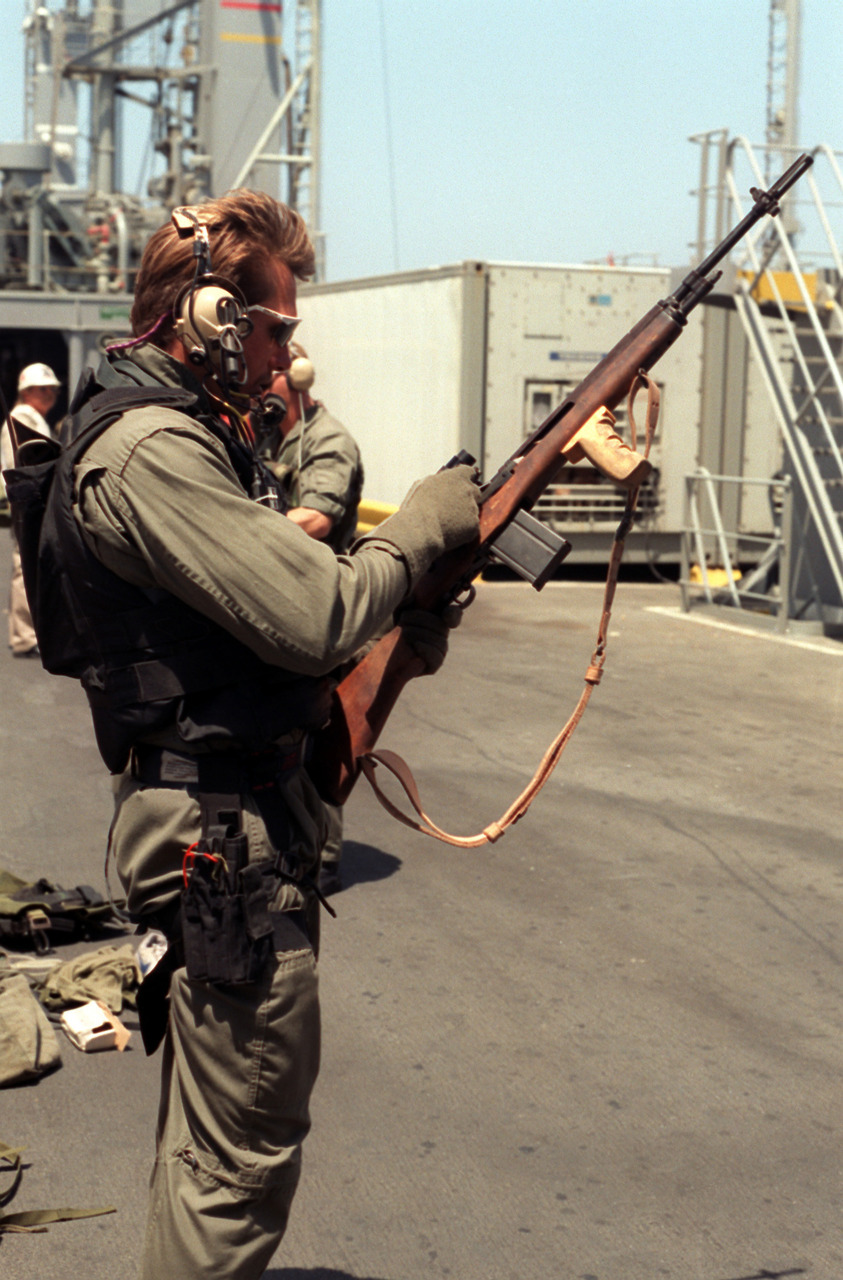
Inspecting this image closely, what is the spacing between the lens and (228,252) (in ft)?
8.11

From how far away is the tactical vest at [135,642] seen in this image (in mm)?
2307

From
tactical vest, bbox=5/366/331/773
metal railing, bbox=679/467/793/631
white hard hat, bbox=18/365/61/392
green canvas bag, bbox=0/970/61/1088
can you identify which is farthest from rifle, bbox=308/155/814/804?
metal railing, bbox=679/467/793/631

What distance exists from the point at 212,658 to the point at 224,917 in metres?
0.42

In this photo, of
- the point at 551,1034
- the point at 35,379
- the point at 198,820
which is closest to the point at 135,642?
the point at 198,820

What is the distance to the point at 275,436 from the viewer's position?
6.01 m

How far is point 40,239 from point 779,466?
18122mm

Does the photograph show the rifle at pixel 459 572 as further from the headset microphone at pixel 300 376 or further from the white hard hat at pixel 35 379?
the white hard hat at pixel 35 379

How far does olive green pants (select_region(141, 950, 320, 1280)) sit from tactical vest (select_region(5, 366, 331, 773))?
424 mm

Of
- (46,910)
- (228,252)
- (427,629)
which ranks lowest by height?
(46,910)

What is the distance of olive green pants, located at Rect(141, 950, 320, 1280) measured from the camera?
Answer: 236cm

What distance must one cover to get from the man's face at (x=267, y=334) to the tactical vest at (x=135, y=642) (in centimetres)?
17

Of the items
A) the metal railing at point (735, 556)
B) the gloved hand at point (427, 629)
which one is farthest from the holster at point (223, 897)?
the metal railing at point (735, 556)

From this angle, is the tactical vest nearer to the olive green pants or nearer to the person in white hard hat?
the olive green pants

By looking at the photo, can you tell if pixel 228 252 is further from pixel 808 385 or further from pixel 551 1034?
pixel 808 385
